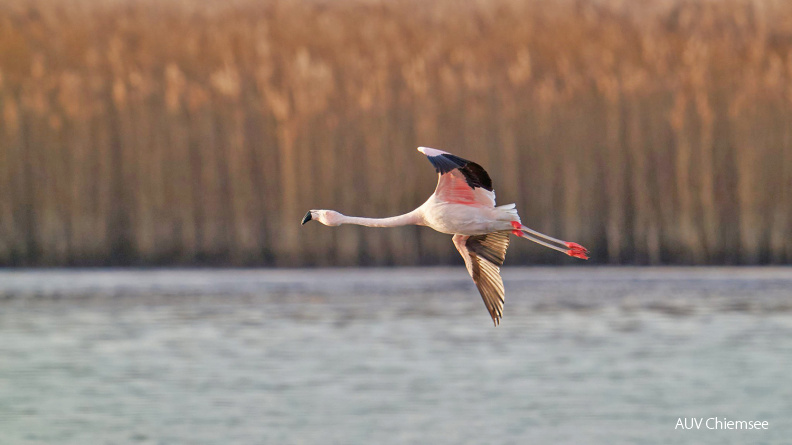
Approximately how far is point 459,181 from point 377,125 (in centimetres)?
1141

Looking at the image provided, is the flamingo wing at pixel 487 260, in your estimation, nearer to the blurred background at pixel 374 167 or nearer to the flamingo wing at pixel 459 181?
the flamingo wing at pixel 459 181

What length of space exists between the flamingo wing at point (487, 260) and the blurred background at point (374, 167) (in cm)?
821

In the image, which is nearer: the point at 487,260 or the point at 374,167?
the point at 487,260

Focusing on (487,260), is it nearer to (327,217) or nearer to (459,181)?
(459,181)

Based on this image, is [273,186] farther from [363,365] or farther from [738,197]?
[738,197]

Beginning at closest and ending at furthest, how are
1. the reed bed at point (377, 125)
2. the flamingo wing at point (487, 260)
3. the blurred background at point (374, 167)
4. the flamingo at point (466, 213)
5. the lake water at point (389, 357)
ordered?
the flamingo at point (466, 213) < the flamingo wing at point (487, 260) < the lake water at point (389, 357) < the blurred background at point (374, 167) < the reed bed at point (377, 125)

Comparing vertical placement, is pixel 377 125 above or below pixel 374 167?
above

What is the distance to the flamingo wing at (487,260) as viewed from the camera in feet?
29.3

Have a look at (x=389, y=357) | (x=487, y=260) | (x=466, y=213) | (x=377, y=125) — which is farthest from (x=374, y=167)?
A: (x=466, y=213)

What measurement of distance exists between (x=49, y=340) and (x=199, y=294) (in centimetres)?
416

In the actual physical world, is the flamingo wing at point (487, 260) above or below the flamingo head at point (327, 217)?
below

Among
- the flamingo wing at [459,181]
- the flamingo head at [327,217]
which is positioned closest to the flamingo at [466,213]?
the flamingo wing at [459,181]

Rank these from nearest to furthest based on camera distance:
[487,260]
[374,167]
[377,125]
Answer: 1. [487,260]
2. [377,125]
3. [374,167]

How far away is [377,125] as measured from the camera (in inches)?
776
